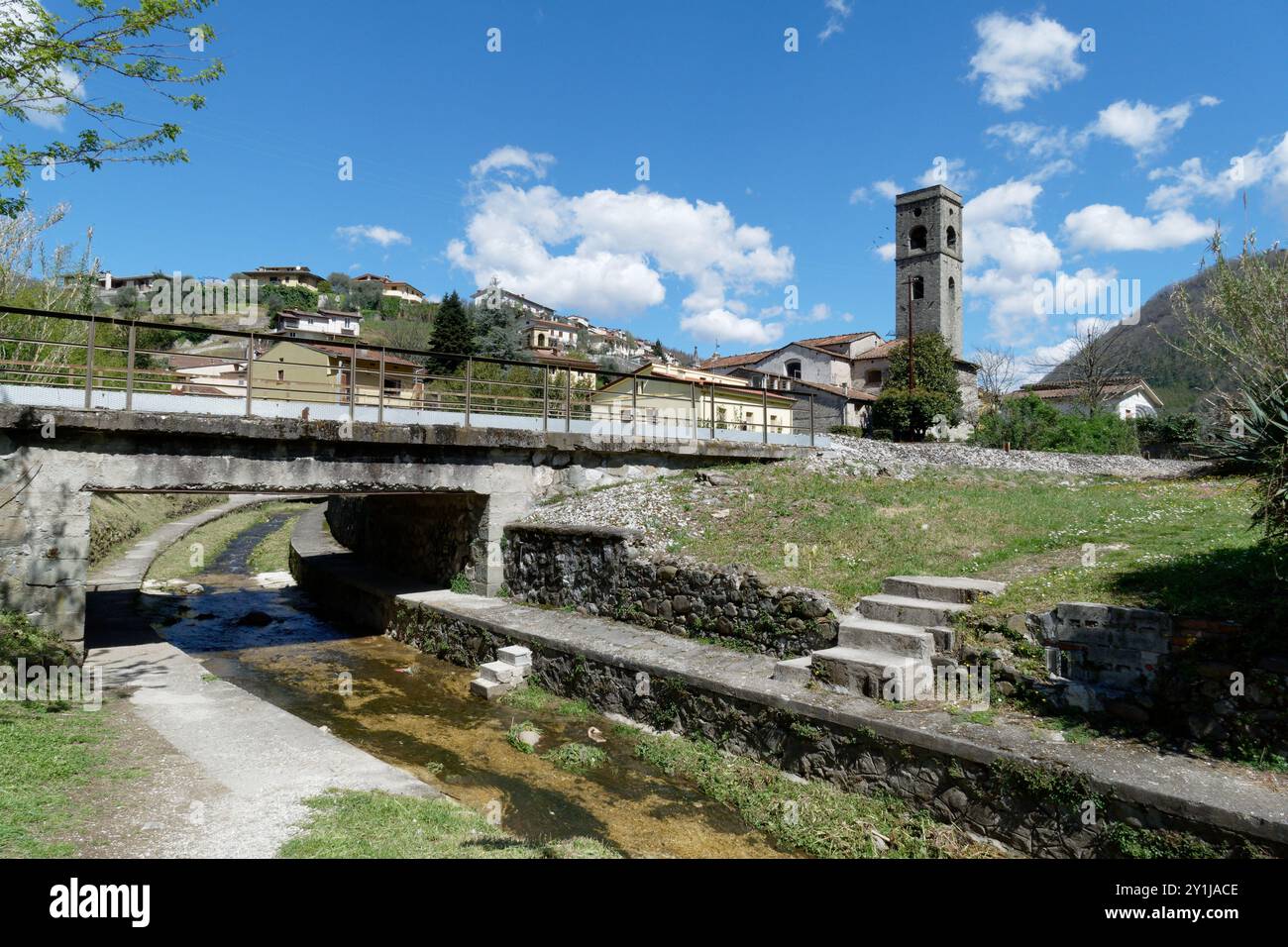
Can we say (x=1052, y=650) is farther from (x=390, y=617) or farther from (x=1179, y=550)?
A: (x=390, y=617)

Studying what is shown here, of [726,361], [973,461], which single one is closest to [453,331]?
[726,361]

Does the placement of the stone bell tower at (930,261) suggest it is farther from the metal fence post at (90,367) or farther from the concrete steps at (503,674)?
the metal fence post at (90,367)

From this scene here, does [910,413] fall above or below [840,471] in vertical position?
above

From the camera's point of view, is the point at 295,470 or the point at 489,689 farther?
the point at 295,470

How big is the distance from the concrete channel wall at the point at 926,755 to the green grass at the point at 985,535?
5.41 ft

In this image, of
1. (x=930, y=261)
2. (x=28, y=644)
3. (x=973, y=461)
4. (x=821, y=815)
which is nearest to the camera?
(x=821, y=815)

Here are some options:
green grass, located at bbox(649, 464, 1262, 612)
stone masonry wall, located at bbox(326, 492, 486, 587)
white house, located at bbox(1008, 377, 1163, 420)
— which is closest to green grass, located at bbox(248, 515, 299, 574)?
stone masonry wall, located at bbox(326, 492, 486, 587)

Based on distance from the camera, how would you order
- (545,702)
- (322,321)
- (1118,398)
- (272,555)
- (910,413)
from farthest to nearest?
(322,321) < (1118,398) < (910,413) < (272,555) < (545,702)

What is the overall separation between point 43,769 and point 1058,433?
3204 cm

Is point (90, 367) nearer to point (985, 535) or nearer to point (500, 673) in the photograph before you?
point (500, 673)

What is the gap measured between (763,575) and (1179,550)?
185 inches

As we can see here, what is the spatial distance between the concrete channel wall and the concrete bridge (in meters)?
3.33

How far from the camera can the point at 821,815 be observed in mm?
6133
